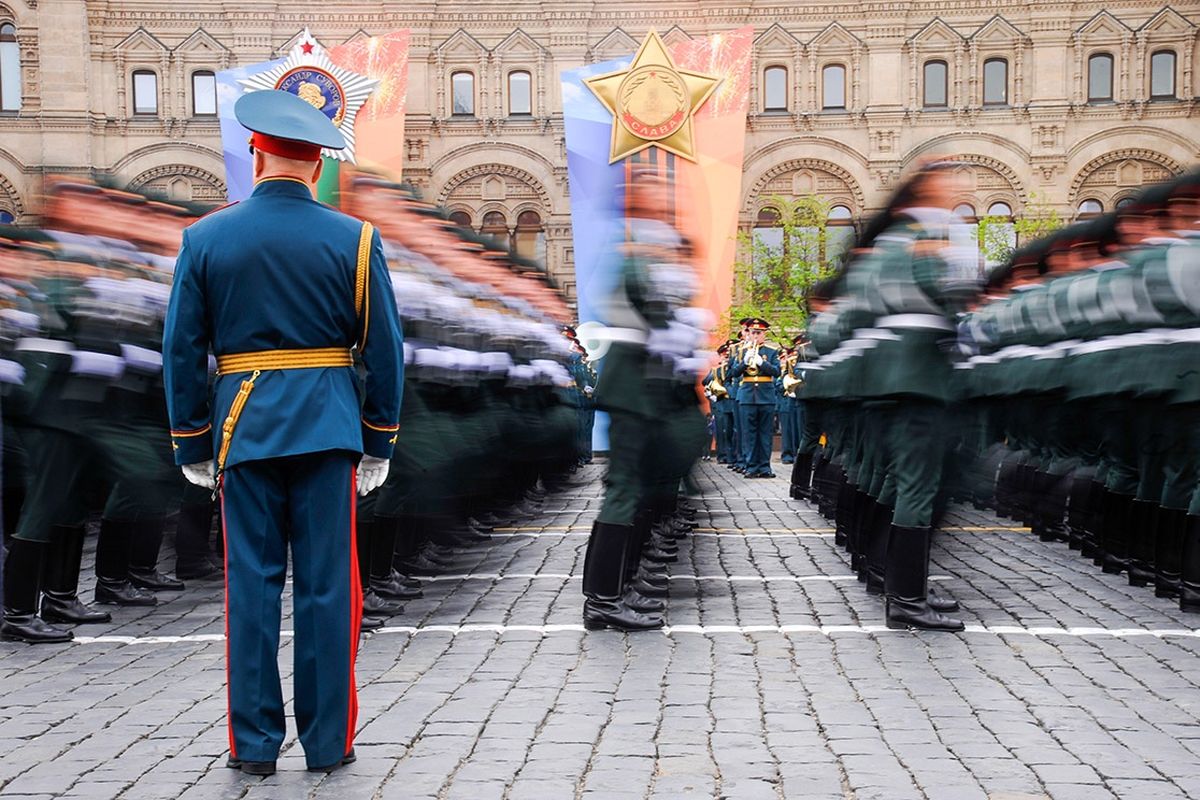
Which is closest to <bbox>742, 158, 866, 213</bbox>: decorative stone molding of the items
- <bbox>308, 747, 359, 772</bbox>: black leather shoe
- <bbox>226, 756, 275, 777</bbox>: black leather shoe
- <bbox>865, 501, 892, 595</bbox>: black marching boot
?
<bbox>865, 501, 892, 595</bbox>: black marching boot

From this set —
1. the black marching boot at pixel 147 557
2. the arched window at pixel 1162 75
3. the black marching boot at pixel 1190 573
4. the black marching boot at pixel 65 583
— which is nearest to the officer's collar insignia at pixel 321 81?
the black marching boot at pixel 147 557

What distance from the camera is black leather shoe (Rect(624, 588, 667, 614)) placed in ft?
24.9

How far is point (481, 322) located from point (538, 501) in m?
5.31

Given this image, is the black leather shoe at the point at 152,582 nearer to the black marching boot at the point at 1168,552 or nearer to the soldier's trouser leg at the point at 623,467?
the soldier's trouser leg at the point at 623,467

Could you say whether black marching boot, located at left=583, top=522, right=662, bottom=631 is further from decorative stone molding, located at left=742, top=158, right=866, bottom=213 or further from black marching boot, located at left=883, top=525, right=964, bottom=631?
decorative stone molding, located at left=742, top=158, right=866, bottom=213

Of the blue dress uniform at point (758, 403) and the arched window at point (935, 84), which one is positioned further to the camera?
the arched window at point (935, 84)

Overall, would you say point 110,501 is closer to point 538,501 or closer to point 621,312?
point 621,312

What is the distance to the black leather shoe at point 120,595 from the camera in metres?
8.25

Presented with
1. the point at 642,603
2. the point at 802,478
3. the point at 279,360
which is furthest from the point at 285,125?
the point at 802,478

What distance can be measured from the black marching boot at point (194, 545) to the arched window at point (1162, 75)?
37.9 meters

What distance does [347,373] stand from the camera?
4.68m

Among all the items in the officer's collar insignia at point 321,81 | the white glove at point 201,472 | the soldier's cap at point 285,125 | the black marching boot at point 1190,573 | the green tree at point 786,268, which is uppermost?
the officer's collar insignia at point 321,81

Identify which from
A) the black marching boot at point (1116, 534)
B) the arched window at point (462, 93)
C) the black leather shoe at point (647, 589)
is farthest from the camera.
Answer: the arched window at point (462, 93)

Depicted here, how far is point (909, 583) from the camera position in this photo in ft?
24.0
